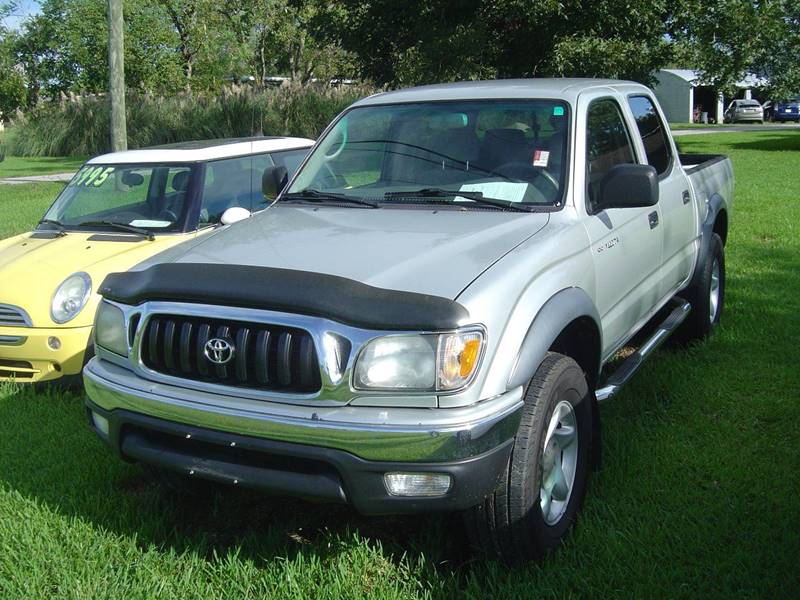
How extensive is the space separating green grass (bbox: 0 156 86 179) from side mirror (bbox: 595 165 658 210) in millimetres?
21476

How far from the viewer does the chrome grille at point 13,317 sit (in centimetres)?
523

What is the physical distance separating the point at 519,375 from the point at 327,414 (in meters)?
0.66

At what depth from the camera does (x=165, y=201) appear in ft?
20.5

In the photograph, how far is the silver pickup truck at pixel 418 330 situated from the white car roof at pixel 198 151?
2.24 m

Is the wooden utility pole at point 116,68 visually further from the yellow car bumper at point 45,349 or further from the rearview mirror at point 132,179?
the yellow car bumper at point 45,349

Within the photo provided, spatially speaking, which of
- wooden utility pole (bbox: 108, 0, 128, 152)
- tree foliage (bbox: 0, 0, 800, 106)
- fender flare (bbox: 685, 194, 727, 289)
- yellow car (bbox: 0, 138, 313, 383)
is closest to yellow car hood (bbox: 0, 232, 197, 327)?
yellow car (bbox: 0, 138, 313, 383)

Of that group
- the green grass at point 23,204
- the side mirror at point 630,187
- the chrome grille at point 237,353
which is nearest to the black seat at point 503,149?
the side mirror at point 630,187

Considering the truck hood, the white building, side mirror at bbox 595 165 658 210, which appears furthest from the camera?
the white building

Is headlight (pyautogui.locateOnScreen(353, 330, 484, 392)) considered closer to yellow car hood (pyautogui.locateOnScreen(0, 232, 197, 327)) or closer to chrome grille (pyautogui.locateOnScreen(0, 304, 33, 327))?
yellow car hood (pyautogui.locateOnScreen(0, 232, 197, 327))

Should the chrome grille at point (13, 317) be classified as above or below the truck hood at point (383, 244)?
below

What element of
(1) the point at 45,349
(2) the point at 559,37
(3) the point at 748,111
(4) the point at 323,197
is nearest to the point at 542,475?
(4) the point at 323,197

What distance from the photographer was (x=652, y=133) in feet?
17.0

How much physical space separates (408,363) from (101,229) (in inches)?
159

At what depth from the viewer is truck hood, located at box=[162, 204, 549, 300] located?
3057 millimetres
